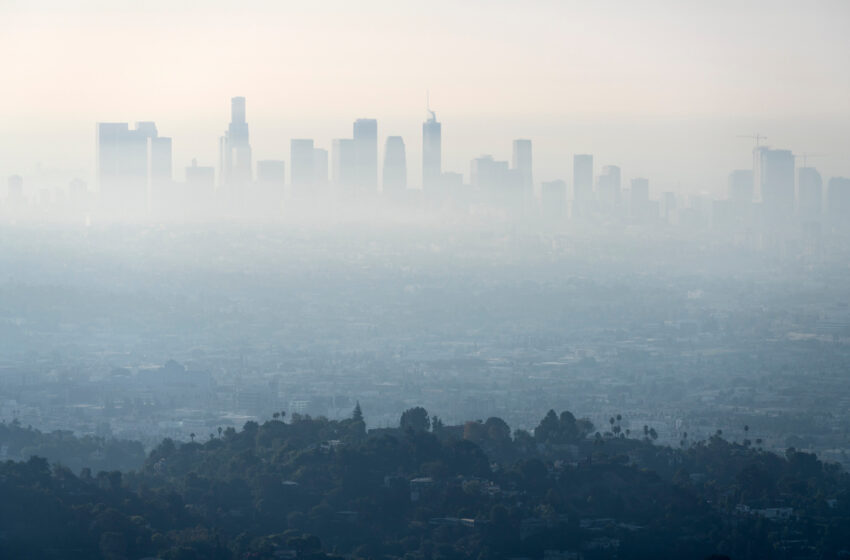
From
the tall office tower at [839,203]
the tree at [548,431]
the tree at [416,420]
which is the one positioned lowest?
the tree at [548,431]

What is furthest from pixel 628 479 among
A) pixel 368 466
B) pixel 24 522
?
pixel 24 522

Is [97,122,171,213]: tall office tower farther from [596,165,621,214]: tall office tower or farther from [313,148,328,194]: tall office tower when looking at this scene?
[596,165,621,214]: tall office tower

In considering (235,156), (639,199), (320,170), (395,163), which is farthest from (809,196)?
(235,156)

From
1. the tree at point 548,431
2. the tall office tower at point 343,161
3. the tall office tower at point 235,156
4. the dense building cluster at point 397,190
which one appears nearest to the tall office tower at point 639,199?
the dense building cluster at point 397,190

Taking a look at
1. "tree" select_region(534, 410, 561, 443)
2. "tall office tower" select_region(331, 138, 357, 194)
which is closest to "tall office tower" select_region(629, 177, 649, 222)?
"tall office tower" select_region(331, 138, 357, 194)

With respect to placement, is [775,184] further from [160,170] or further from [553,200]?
[160,170]

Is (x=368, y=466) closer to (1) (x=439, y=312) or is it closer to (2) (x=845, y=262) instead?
(1) (x=439, y=312)

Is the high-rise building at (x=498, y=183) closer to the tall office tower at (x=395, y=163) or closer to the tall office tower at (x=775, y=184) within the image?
the tall office tower at (x=395, y=163)
